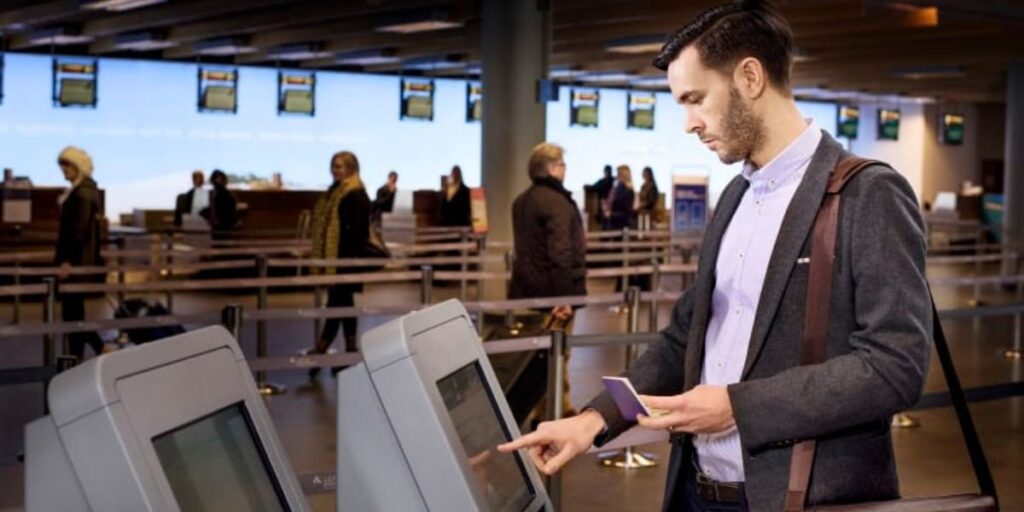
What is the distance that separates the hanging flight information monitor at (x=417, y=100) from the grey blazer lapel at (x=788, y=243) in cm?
2425

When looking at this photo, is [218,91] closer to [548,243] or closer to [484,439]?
[548,243]

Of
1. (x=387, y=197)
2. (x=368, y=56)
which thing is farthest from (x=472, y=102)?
(x=387, y=197)

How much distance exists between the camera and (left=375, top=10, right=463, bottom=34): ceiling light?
17406mm

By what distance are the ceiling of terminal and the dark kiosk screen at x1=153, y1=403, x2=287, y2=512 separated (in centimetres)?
1294

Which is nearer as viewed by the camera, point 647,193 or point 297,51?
point 647,193

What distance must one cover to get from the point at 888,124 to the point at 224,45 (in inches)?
758

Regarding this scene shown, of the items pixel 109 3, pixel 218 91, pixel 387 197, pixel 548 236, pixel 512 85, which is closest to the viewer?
pixel 548 236

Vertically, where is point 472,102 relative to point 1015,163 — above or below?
above

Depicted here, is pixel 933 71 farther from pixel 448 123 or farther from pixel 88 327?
pixel 88 327

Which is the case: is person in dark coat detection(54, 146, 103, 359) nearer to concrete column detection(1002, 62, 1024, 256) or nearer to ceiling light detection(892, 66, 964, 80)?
concrete column detection(1002, 62, 1024, 256)

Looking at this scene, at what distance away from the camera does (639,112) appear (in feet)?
104

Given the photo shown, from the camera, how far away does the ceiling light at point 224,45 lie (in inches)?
880

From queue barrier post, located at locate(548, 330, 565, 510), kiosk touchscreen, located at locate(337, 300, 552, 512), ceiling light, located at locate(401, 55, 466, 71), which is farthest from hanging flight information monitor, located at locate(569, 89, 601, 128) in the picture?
kiosk touchscreen, located at locate(337, 300, 552, 512)

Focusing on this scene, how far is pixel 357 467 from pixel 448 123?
27.6 m
